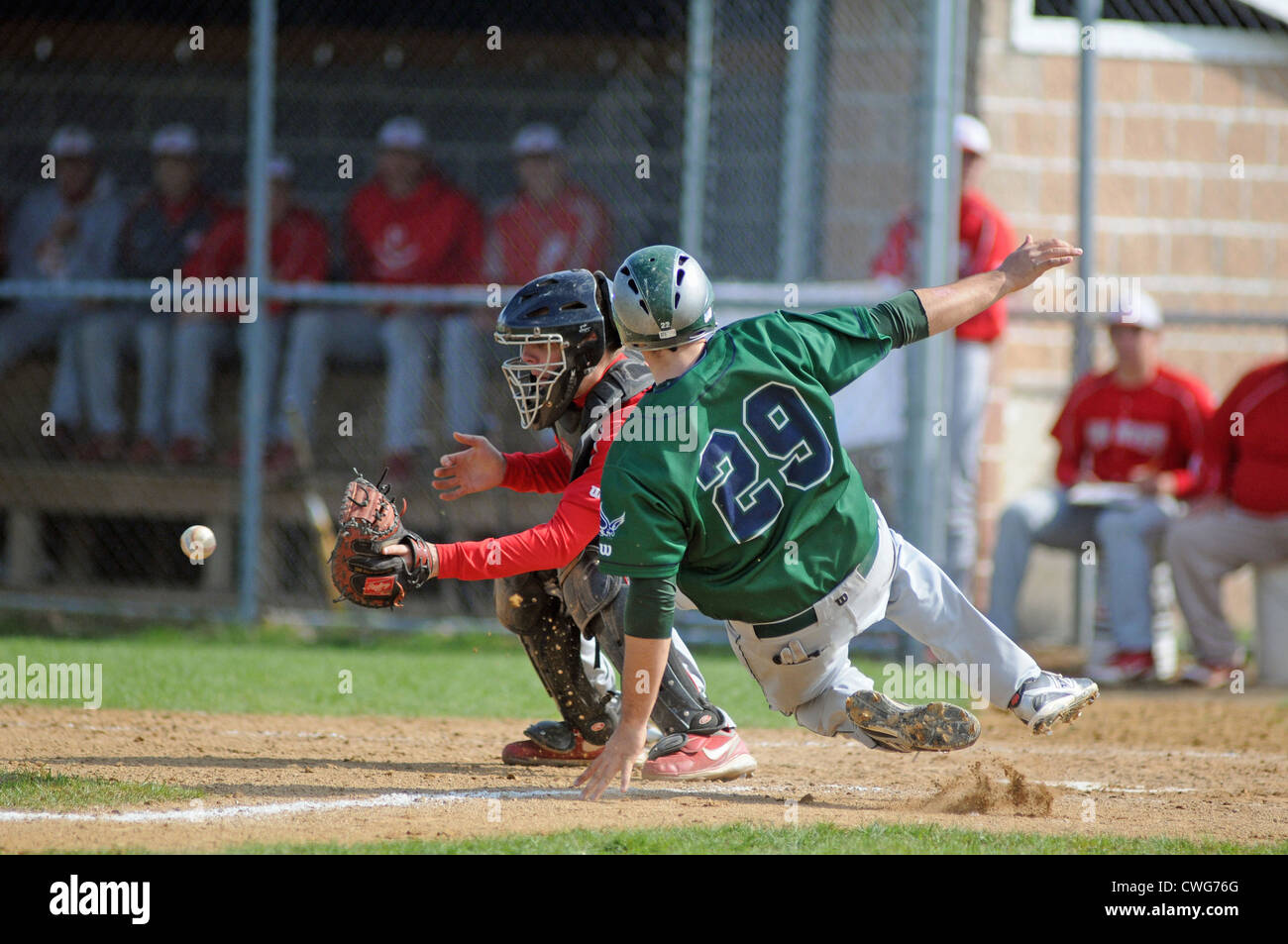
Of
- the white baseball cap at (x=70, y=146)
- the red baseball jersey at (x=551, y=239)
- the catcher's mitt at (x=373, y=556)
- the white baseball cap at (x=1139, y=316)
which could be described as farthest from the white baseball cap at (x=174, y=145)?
the catcher's mitt at (x=373, y=556)

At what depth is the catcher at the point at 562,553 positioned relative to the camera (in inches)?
159

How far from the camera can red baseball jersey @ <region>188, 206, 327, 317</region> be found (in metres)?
8.77

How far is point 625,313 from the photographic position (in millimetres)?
3881

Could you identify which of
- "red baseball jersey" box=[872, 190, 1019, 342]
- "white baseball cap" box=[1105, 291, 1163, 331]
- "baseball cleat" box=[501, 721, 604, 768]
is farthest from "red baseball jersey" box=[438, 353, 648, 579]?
"white baseball cap" box=[1105, 291, 1163, 331]

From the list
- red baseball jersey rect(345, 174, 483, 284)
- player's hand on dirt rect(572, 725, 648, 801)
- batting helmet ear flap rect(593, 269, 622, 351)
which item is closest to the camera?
player's hand on dirt rect(572, 725, 648, 801)

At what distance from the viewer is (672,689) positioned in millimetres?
4344

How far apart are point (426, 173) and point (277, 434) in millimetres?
1780

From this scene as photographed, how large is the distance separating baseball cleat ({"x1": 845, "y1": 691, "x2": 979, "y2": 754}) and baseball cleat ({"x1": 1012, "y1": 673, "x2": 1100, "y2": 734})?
19cm

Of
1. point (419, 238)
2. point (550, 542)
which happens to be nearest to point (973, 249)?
point (419, 238)

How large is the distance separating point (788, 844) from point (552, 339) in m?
1.58

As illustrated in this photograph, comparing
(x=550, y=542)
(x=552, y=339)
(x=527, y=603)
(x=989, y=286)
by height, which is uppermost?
(x=989, y=286)

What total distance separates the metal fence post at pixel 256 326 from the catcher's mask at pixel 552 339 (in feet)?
11.5

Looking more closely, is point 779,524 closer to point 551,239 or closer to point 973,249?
point 973,249

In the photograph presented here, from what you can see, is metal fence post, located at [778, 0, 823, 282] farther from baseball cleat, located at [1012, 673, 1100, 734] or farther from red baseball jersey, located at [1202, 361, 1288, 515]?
baseball cleat, located at [1012, 673, 1100, 734]
